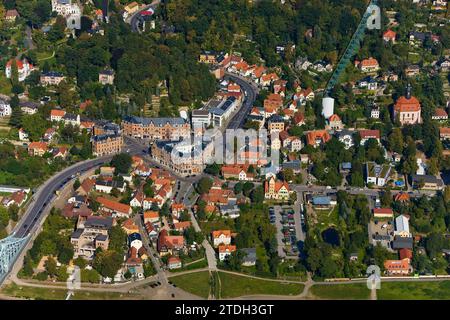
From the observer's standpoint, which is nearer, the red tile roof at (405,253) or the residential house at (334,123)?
the red tile roof at (405,253)

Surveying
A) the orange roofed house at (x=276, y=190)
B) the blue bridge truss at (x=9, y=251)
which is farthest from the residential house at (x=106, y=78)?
the blue bridge truss at (x=9, y=251)

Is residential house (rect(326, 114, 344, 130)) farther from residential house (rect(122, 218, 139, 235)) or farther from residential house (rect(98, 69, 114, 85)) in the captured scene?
residential house (rect(122, 218, 139, 235))

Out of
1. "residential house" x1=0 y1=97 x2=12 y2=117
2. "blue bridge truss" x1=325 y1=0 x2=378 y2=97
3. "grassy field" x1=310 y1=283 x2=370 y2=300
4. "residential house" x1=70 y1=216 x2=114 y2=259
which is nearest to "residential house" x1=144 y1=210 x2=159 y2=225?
"residential house" x1=70 y1=216 x2=114 y2=259

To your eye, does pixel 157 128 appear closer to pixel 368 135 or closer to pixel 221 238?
pixel 368 135

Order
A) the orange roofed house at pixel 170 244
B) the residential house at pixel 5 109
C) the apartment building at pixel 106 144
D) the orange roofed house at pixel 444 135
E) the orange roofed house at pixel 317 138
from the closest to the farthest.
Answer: the orange roofed house at pixel 170 244 < the apartment building at pixel 106 144 < the orange roofed house at pixel 317 138 < the orange roofed house at pixel 444 135 < the residential house at pixel 5 109

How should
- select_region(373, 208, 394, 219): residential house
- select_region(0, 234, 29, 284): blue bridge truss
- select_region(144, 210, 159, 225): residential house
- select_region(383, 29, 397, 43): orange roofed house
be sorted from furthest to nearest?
select_region(383, 29, 397, 43): orange roofed house
select_region(373, 208, 394, 219): residential house
select_region(144, 210, 159, 225): residential house
select_region(0, 234, 29, 284): blue bridge truss

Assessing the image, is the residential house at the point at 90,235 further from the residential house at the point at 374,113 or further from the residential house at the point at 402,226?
the residential house at the point at 374,113

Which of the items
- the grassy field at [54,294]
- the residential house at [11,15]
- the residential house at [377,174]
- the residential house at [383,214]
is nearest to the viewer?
the grassy field at [54,294]
